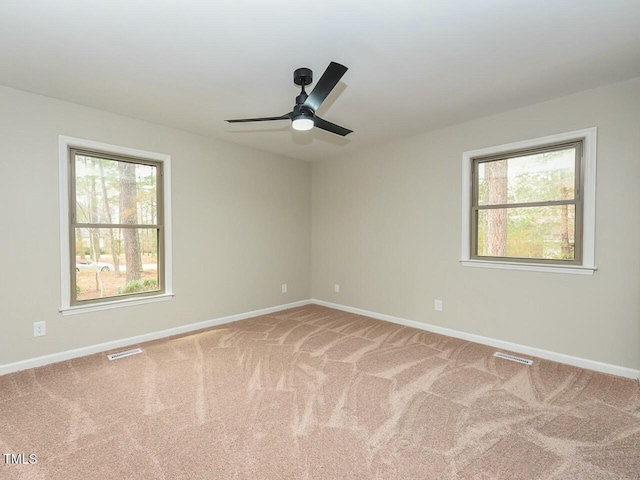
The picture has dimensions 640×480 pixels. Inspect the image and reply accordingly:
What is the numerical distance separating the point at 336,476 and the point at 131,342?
2881mm

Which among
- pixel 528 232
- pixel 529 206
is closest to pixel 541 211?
pixel 529 206

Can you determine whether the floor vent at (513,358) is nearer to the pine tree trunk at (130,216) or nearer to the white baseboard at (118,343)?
the white baseboard at (118,343)

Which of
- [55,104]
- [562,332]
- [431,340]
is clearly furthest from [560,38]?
[55,104]

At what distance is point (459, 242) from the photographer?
3744 mm

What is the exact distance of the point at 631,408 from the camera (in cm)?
226

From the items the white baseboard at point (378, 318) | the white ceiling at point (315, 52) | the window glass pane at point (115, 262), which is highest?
the white ceiling at point (315, 52)

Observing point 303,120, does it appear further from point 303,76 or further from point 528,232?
point 528,232

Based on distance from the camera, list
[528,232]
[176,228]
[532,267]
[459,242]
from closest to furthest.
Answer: [532,267] < [528,232] < [459,242] < [176,228]

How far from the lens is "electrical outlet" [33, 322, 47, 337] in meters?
2.95

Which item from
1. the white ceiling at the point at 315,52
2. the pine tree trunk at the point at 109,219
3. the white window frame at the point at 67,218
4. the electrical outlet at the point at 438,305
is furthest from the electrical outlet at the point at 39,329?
the electrical outlet at the point at 438,305

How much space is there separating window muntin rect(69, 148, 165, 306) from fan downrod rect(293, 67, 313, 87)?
86.4 inches

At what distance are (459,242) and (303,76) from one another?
254 cm

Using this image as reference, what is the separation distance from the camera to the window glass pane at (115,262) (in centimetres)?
331

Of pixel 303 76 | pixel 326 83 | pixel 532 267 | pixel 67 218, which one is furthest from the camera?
pixel 532 267
